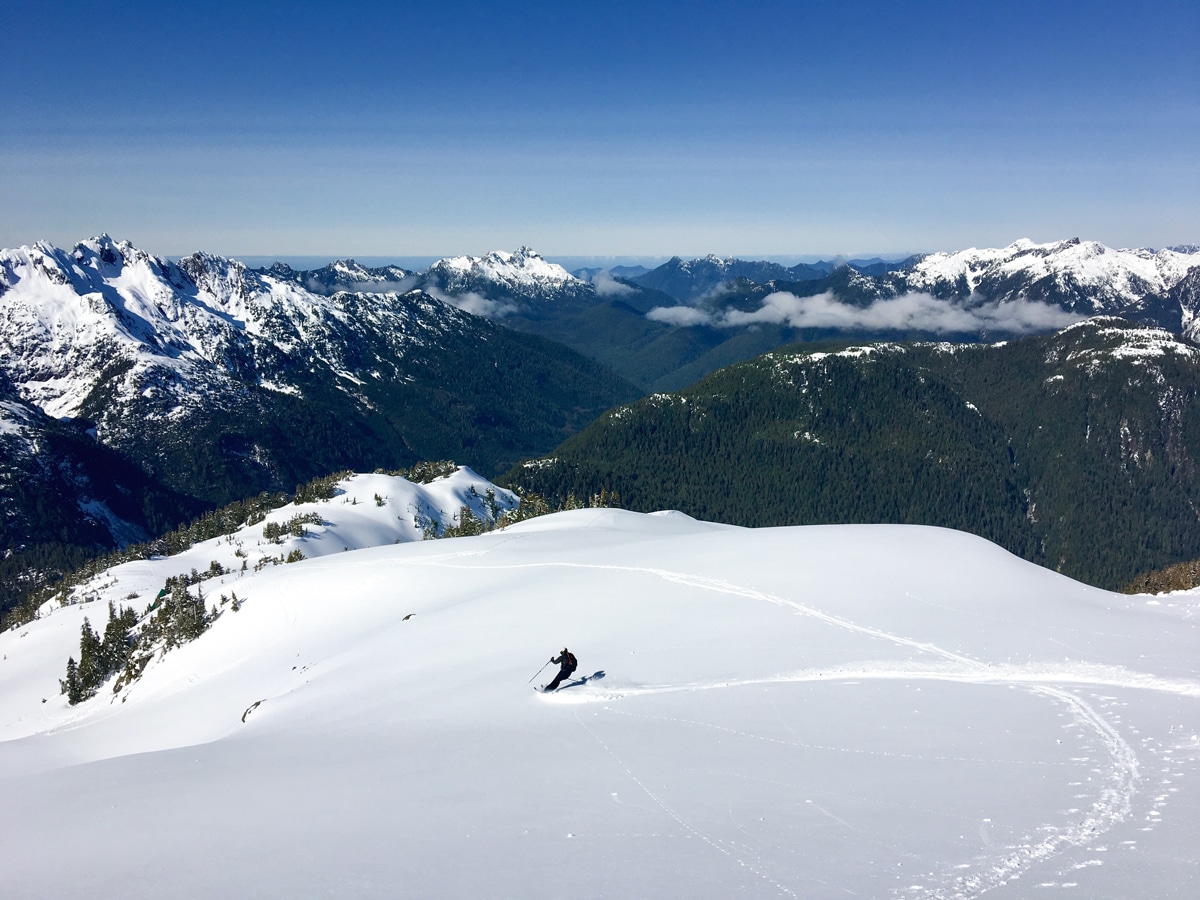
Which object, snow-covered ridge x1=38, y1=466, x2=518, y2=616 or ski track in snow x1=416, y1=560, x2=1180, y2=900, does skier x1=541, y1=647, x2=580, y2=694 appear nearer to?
ski track in snow x1=416, y1=560, x2=1180, y2=900

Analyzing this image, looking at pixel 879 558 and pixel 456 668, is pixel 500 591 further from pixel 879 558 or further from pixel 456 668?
pixel 879 558

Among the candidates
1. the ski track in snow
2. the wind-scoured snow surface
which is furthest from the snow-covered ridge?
the ski track in snow

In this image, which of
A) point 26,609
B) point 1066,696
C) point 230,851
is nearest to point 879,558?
point 1066,696

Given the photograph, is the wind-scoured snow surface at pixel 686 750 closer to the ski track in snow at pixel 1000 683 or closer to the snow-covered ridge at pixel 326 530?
the ski track in snow at pixel 1000 683

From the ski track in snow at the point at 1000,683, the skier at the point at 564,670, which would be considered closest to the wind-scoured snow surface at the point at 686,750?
the ski track in snow at the point at 1000,683

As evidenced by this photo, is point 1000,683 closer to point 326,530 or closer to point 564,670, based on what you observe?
point 564,670
